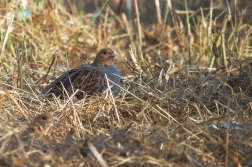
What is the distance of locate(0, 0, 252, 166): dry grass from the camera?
11.2ft

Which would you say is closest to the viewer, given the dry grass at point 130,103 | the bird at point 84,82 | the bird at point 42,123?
the dry grass at point 130,103

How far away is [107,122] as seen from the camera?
175 inches

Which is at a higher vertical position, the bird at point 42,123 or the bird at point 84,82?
the bird at point 42,123

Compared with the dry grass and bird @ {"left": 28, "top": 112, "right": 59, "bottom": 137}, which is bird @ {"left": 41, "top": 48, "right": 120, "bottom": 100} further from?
bird @ {"left": 28, "top": 112, "right": 59, "bottom": 137}

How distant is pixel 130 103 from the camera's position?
4754 millimetres

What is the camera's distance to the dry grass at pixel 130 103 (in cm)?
342

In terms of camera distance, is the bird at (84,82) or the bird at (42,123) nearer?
the bird at (42,123)

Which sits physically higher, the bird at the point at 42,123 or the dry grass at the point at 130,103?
the bird at the point at 42,123

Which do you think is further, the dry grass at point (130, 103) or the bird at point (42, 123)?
the bird at point (42, 123)

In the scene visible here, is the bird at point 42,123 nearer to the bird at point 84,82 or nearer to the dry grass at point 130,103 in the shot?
the dry grass at point 130,103

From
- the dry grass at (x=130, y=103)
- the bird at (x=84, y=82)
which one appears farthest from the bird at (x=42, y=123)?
the bird at (x=84, y=82)

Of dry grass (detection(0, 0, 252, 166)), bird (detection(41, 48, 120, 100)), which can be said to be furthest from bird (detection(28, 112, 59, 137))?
bird (detection(41, 48, 120, 100))

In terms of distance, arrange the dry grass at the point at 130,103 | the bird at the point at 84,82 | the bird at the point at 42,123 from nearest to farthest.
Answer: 1. the dry grass at the point at 130,103
2. the bird at the point at 42,123
3. the bird at the point at 84,82

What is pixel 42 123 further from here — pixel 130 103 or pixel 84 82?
pixel 84 82
